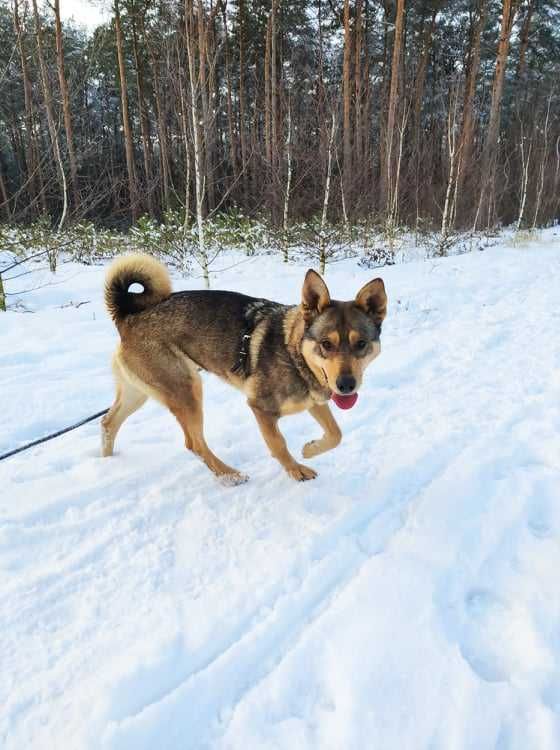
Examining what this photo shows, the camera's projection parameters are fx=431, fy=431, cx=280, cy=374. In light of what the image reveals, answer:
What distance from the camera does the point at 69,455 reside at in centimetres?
337

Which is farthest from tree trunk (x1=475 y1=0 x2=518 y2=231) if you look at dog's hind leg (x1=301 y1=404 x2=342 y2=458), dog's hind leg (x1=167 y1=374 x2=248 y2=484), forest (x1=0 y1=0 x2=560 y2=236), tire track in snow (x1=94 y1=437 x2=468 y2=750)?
tire track in snow (x1=94 y1=437 x2=468 y2=750)

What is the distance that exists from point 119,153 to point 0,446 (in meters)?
33.0

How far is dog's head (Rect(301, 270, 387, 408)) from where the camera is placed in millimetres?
2633

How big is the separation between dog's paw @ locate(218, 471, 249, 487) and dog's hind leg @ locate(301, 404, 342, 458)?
48cm

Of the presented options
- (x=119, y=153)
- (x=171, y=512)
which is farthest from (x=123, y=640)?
(x=119, y=153)

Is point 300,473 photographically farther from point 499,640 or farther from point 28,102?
point 28,102

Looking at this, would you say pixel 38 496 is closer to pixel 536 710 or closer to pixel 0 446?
pixel 0 446

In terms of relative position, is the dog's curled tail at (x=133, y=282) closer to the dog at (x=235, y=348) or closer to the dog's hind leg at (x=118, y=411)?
the dog at (x=235, y=348)

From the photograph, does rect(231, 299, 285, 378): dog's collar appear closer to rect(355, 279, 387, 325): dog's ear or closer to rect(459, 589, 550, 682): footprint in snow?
rect(355, 279, 387, 325): dog's ear

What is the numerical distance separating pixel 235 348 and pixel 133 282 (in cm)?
97

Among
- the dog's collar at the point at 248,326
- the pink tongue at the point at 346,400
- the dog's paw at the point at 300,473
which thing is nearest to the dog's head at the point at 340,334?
the pink tongue at the point at 346,400

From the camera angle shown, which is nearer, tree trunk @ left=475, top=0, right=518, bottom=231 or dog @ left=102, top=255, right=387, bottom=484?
dog @ left=102, top=255, right=387, bottom=484

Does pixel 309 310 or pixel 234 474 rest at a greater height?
pixel 309 310

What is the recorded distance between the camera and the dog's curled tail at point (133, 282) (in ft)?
10.6
